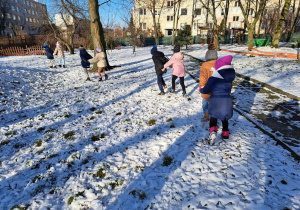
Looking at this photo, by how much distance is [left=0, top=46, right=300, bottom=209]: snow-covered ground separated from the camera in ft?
7.98

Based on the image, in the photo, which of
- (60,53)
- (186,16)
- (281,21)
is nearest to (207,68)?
(60,53)

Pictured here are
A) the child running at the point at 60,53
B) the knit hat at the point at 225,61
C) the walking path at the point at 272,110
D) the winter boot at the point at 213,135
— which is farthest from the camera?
the child running at the point at 60,53

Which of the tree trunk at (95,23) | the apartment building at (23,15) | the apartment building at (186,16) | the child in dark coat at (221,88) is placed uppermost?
the apartment building at (23,15)

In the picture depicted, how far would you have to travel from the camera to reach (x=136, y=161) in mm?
3209

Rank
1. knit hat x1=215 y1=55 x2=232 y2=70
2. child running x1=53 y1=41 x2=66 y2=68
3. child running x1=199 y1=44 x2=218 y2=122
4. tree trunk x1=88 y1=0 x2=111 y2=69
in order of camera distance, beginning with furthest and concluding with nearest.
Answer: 1. child running x1=53 y1=41 x2=66 y2=68
2. tree trunk x1=88 y1=0 x2=111 y2=69
3. child running x1=199 y1=44 x2=218 y2=122
4. knit hat x1=215 y1=55 x2=232 y2=70

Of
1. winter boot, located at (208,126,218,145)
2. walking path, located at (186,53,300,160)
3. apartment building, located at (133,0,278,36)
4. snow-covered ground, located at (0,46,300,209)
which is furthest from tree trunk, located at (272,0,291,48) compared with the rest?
apartment building, located at (133,0,278,36)

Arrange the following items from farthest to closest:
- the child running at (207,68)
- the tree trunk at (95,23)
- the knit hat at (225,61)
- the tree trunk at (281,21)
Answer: the tree trunk at (281,21), the tree trunk at (95,23), the child running at (207,68), the knit hat at (225,61)

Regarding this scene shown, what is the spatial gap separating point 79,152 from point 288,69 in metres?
10.4

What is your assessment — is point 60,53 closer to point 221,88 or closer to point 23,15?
point 221,88

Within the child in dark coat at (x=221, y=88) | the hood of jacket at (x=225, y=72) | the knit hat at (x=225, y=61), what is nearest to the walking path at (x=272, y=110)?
the child in dark coat at (x=221, y=88)

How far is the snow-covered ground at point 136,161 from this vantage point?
7.98 ft

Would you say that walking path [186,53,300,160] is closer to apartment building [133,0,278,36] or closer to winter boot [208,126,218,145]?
winter boot [208,126,218,145]

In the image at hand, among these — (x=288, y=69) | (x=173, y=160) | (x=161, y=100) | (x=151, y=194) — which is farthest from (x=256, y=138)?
(x=288, y=69)

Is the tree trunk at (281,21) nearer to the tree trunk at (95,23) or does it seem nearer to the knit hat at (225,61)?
the tree trunk at (95,23)
